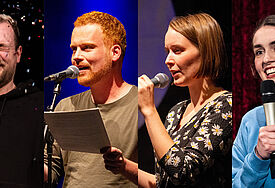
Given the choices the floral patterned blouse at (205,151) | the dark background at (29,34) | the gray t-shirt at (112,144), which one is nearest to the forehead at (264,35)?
the floral patterned blouse at (205,151)

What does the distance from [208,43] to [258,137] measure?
0.52 m

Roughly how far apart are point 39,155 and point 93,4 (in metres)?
1.13

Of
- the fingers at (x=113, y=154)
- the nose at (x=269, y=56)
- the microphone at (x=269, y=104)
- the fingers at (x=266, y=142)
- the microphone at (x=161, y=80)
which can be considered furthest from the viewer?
the fingers at (x=113, y=154)

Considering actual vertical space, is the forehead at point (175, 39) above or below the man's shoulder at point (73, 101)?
above

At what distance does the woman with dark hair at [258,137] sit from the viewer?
1.80 metres

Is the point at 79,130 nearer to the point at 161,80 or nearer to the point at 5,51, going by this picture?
the point at 161,80

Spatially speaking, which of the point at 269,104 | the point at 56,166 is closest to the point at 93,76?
the point at 56,166

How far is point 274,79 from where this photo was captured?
1912 millimetres

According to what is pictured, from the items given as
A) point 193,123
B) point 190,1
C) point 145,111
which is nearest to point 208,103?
point 193,123

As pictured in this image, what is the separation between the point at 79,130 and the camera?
219 centimetres

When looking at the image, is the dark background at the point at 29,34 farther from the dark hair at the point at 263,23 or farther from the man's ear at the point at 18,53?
the dark hair at the point at 263,23

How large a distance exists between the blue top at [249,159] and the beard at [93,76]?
89cm

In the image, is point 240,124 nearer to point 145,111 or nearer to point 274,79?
point 274,79

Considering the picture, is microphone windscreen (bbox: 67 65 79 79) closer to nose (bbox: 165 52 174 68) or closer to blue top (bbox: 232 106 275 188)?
nose (bbox: 165 52 174 68)
